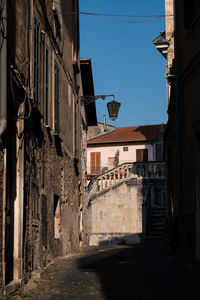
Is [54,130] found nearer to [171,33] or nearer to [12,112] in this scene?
[12,112]

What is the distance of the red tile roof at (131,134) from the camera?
159 ft

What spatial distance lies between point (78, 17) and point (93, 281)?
13757 mm

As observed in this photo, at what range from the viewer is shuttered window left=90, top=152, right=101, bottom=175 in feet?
160

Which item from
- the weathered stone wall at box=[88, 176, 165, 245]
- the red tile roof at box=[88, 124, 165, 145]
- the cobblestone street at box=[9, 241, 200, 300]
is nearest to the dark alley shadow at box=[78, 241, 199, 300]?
the cobblestone street at box=[9, 241, 200, 300]

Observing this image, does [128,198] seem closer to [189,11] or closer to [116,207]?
[116,207]

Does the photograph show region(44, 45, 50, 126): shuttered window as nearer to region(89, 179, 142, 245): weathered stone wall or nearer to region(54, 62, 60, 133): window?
region(54, 62, 60, 133): window

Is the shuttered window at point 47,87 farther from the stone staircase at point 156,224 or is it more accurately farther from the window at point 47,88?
the stone staircase at point 156,224

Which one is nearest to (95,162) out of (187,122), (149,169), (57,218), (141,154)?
(141,154)

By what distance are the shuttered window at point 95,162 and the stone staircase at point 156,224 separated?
835 inches

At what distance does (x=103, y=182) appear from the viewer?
28.2m

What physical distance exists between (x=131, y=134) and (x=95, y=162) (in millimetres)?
4593

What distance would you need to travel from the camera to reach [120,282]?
758 centimetres

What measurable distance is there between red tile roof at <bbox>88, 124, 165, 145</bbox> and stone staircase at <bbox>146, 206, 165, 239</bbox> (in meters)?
21.3

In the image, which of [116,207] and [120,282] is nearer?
[120,282]
